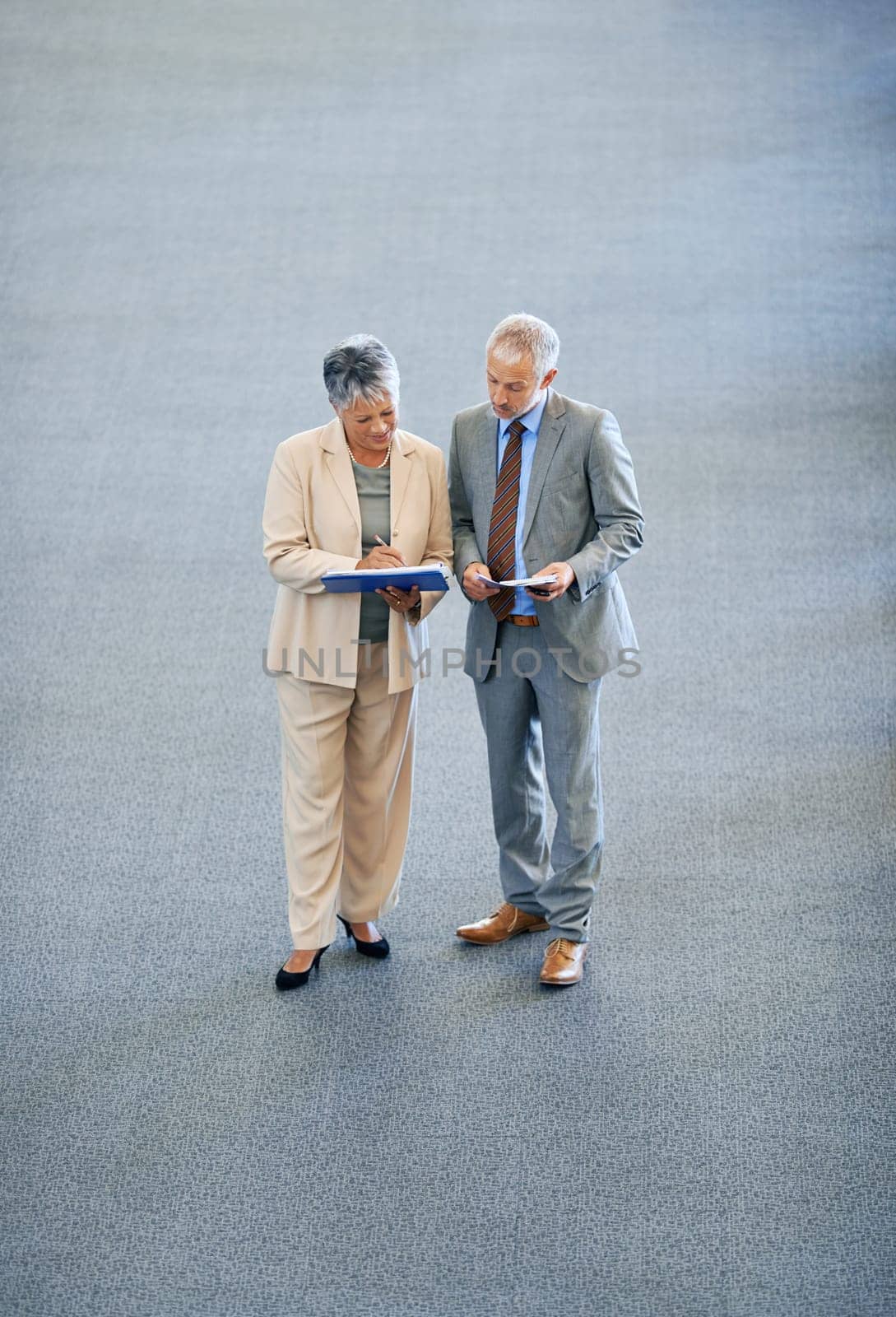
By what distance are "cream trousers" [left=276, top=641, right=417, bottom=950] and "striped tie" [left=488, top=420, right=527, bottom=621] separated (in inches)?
12.3

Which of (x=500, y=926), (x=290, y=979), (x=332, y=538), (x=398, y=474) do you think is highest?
(x=398, y=474)

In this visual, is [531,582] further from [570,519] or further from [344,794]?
[344,794]

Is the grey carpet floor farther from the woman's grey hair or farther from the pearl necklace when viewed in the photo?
the woman's grey hair

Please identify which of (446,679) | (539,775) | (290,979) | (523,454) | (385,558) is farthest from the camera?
(446,679)

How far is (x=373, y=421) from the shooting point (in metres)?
2.88

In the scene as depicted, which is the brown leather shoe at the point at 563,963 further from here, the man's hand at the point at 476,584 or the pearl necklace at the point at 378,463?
the pearl necklace at the point at 378,463

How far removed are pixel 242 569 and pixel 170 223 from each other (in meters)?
2.97

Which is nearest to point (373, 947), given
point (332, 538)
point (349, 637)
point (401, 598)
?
point (349, 637)

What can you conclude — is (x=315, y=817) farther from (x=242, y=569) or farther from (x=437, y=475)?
(x=242, y=569)

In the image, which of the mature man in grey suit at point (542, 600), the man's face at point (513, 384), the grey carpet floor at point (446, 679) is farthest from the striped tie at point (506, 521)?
Result: the grey carpet floor at point (446, 679)

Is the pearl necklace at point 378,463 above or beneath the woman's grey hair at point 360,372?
beneath

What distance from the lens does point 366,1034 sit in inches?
125

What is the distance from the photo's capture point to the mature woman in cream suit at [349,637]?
2.97m

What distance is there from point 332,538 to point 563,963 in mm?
1224
